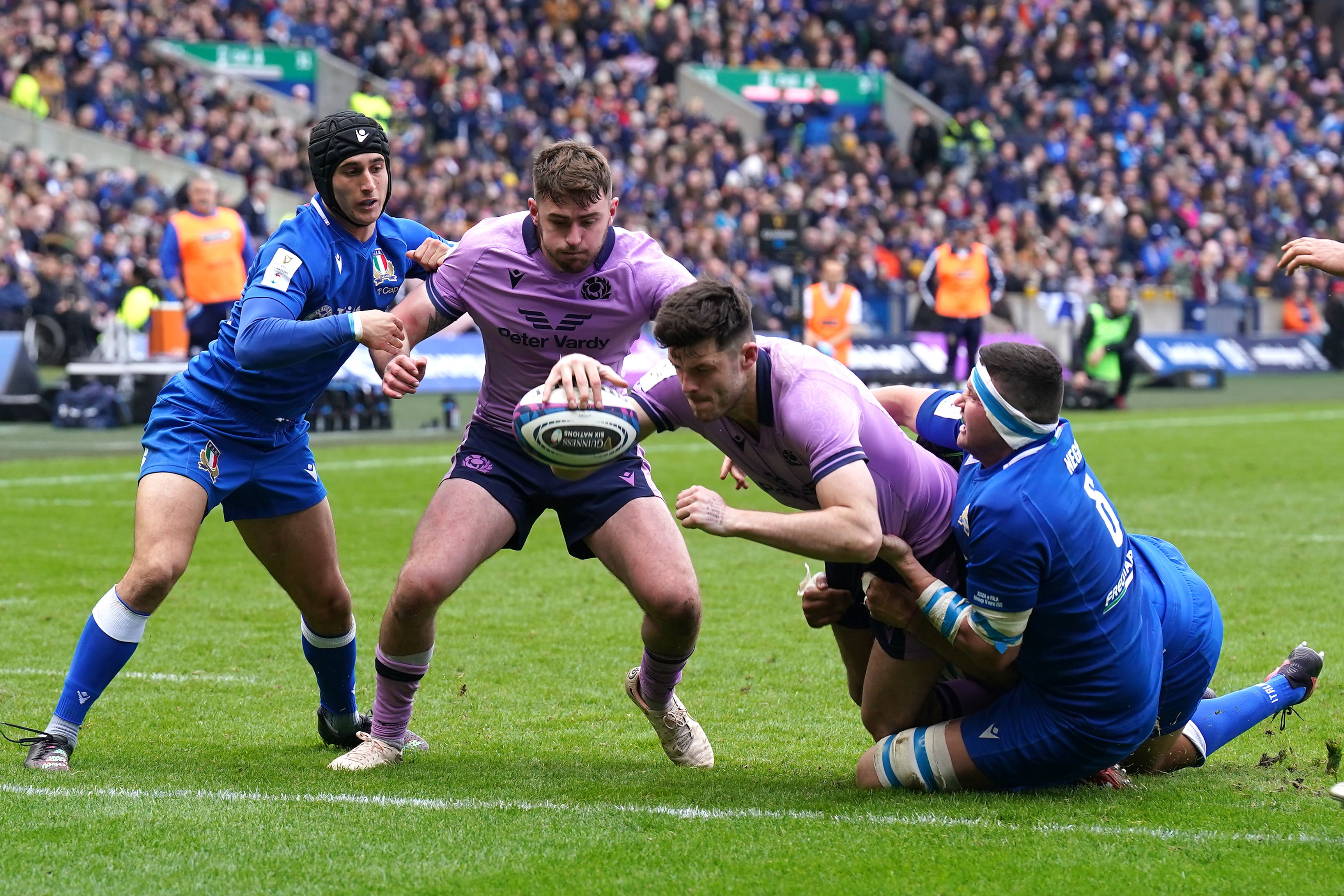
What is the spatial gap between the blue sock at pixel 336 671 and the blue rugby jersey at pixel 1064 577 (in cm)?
241

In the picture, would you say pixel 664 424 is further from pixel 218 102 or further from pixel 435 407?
pixel 218 102

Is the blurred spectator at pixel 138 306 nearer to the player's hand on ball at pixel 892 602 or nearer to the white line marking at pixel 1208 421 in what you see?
the white line marking at pixel 1208 421

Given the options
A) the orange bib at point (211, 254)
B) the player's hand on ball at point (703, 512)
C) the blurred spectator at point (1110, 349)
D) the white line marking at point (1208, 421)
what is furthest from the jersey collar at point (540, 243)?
the blurred spectator at point (1110, 349)

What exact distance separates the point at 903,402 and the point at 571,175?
1410 millimetres

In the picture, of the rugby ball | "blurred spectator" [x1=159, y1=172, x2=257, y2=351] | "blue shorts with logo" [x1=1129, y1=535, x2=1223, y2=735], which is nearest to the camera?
the rugby ball

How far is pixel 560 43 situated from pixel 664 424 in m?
30.2

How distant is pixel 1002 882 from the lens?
4.13m

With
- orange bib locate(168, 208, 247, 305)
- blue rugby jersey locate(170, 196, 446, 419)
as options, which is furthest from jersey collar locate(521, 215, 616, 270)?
orange bib locate(168, 208, 247, 305)

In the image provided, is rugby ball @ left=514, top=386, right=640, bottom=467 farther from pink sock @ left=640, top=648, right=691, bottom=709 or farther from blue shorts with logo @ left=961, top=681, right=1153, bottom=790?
blue shorts with logo @ left=961, top=681, right=1153, bottom=790

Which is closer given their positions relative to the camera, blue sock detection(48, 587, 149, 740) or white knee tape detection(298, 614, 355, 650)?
blue sock detection(48, 587, 149, 740)

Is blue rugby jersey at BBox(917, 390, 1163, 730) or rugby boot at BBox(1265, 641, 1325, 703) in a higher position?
blue rugby jersey at BBox(917, 390, 1163, 730)

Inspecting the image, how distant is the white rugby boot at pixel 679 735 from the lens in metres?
5.73

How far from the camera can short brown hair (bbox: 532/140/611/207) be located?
5.44 m

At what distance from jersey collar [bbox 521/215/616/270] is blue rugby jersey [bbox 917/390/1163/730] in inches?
61.8
